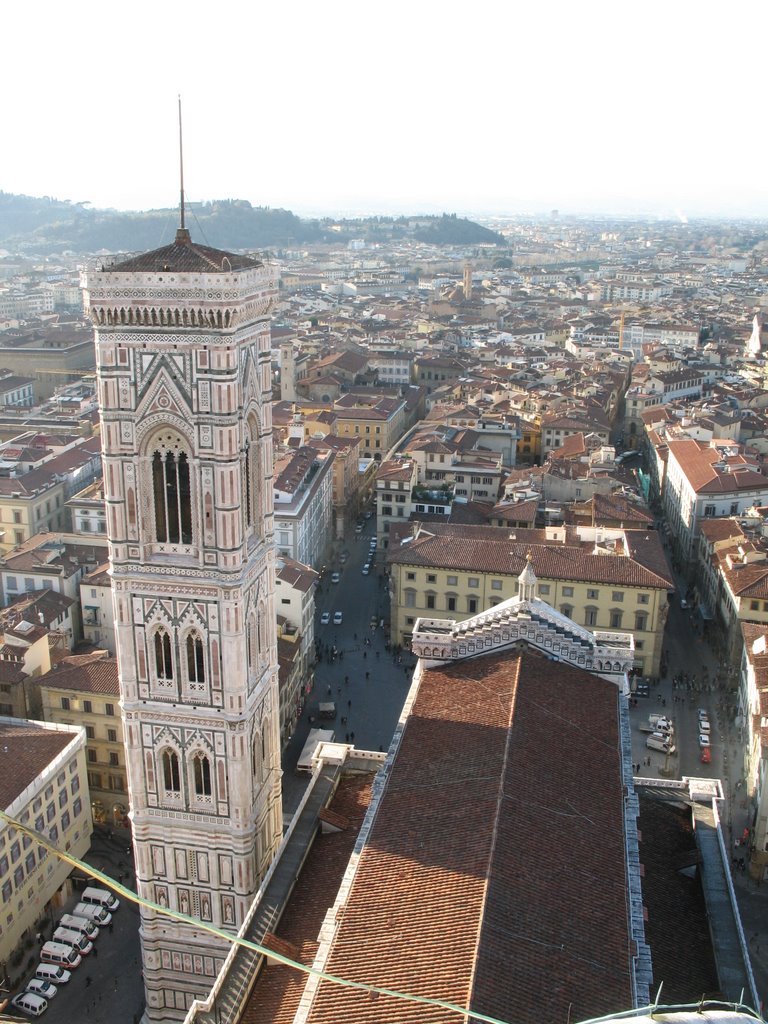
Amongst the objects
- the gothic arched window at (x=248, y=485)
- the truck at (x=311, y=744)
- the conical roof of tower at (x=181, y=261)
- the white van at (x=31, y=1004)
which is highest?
the conical roof of tower at (x=181, y=261)

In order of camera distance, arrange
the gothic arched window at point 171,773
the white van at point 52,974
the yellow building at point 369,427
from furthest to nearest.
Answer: the yellow building at point 369,427
the white van at point 52,974
the gothic arched window at point 171,773

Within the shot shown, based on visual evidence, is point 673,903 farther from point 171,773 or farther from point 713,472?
point 713,472

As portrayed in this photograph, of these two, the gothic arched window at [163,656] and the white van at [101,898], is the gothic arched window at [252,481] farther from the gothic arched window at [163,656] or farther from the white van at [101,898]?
the white van at [101,898]

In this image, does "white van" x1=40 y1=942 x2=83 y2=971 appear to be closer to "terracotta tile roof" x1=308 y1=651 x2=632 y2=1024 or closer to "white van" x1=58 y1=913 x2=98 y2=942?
"white van" x1=58 y1=913 x2=98 y2=942

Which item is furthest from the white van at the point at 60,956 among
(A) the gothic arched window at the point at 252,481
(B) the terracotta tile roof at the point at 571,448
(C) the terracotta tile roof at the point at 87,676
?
(B) the terracotta tile roof at the point at 571,448

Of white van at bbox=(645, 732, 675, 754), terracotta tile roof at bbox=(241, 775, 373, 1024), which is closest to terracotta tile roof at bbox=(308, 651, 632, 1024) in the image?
terracotta tile roof at bbox=(241, 775, 373, 1024)

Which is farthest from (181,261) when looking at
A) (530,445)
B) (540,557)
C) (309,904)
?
(530,445)

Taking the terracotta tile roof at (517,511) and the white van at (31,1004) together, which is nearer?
the white van at (31,1004)
